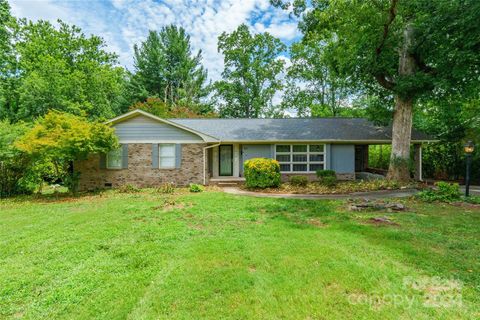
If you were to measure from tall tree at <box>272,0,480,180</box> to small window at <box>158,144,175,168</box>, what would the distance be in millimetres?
10002

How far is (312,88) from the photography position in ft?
93.3

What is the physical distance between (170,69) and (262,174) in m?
26.2

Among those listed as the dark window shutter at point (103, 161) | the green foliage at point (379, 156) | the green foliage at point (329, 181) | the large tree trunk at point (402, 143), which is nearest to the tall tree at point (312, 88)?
the green foliage at point (379, 156)

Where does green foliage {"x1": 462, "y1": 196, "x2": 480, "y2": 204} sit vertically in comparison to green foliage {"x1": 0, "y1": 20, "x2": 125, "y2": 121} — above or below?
below

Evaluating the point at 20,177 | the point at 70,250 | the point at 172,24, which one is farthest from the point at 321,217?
the point at 172,24

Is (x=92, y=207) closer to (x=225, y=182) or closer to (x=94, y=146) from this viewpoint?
(x=94, y=146)

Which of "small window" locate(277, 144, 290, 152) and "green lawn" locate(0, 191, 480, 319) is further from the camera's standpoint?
"small window" locate(277, 144, 290, 152)

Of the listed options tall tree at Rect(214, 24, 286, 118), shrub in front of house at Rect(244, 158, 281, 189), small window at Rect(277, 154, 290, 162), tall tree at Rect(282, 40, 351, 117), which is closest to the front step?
shrub in front of house at Rect(244, 158, 281, 189)

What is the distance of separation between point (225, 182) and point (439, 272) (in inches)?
404

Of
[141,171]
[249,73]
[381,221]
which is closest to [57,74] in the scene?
[141,171]

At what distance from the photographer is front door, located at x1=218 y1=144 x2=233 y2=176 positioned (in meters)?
14.7

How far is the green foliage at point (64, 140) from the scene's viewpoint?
9672 millimetres

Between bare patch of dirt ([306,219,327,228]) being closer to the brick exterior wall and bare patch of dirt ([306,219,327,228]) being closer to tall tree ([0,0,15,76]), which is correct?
the brick exterior wall

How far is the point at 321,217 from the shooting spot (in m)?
6.81
